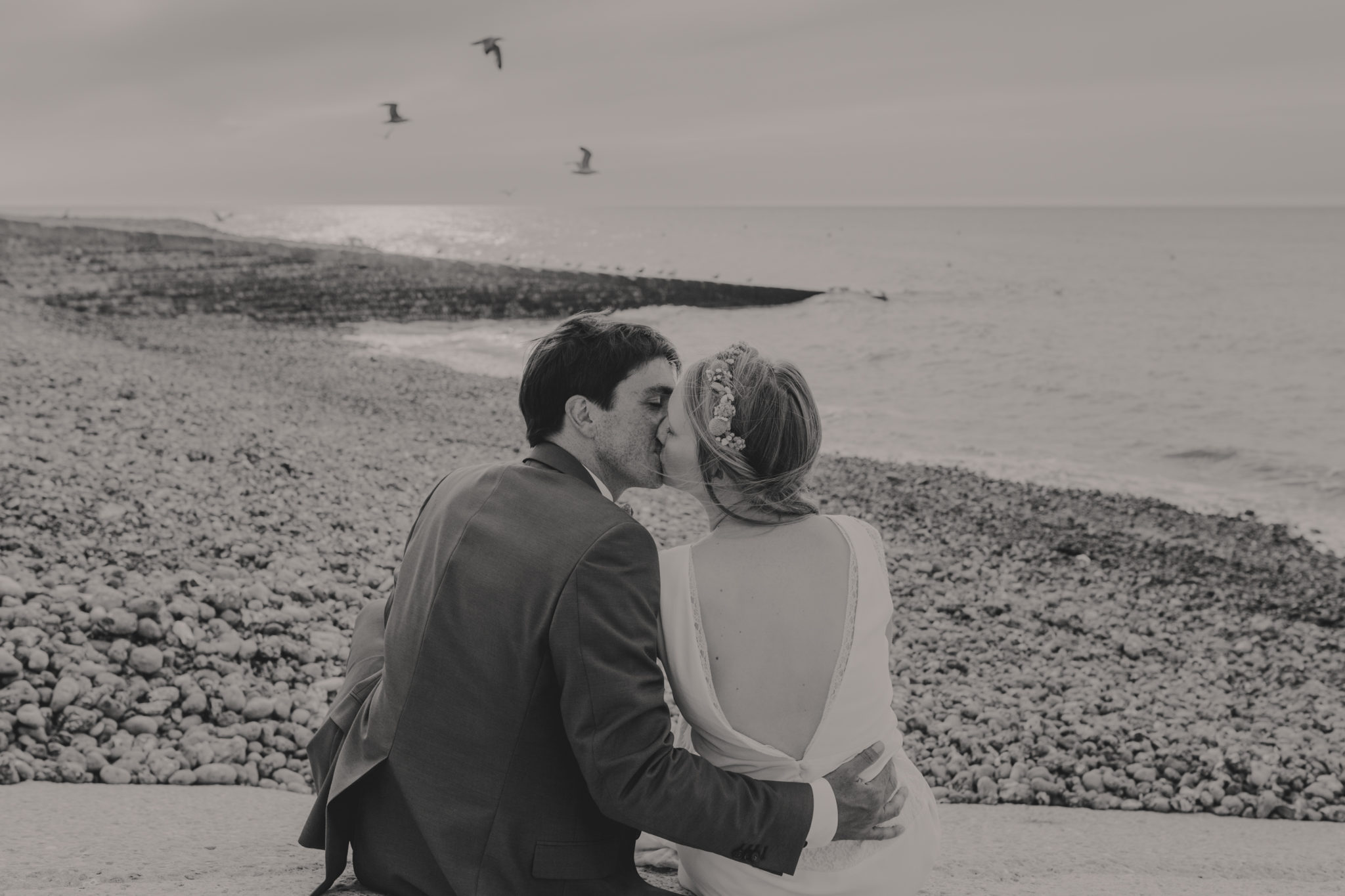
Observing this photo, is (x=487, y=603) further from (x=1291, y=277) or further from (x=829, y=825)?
(x=1291, y=277)

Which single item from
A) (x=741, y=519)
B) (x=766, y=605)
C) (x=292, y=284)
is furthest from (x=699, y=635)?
(x=292, y=284)

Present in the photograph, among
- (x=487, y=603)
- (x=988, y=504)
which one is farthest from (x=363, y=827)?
(x=988, y=504)

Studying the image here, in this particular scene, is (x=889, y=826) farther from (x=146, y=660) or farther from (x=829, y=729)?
(x=146, y=660)

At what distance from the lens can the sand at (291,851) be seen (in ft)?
8.57

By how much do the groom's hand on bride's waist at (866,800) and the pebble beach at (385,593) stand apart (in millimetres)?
2760

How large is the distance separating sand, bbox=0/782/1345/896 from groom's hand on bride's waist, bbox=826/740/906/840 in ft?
2.16

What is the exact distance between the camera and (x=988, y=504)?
1159cm

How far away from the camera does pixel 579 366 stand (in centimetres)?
235

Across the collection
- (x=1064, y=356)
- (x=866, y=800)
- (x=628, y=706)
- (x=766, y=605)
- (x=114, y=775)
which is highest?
(x=1064, y=356)

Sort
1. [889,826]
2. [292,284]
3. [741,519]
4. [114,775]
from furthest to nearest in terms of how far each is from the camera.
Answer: [292,284]
[114,775]
[889,826]
[741,519]

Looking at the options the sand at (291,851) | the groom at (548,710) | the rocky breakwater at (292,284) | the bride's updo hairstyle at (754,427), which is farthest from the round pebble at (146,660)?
the rocky breakwater at (292,284)

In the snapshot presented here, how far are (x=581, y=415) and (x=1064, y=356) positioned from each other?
26715 mm

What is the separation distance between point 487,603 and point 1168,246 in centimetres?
9928

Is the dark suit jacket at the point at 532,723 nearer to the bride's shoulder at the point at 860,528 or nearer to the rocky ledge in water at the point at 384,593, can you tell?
the bride's shoulder at the point at 860,528
